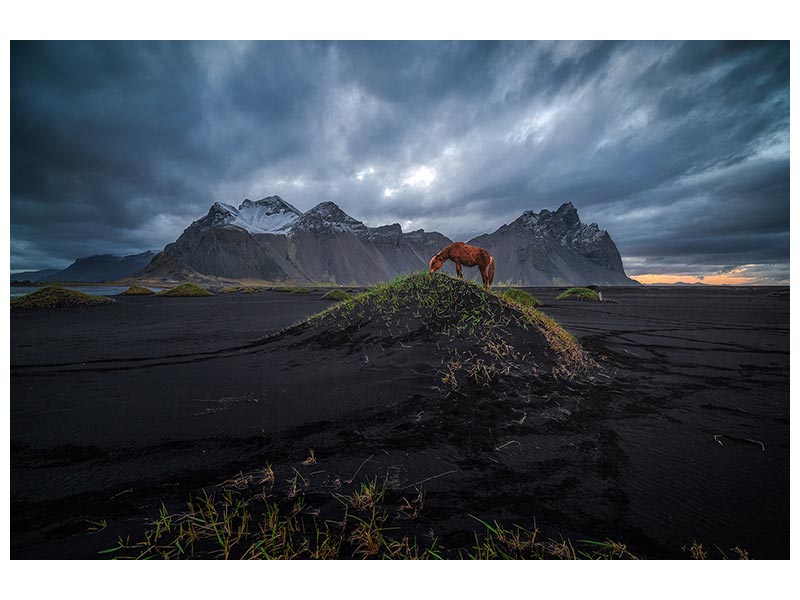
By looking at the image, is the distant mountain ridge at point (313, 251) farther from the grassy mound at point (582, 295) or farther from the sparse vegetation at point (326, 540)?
the sparse vegetation at point (326, 540)

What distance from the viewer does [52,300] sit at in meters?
14.1

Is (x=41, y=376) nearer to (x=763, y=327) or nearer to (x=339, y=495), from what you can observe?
(x=339, y=495)

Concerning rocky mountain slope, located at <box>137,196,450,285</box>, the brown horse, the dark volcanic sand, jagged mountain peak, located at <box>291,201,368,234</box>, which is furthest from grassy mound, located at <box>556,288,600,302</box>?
jagged mountain peak, located at <box>291,201,368,234</box>

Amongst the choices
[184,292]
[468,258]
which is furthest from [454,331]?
[184,292]

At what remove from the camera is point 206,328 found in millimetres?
9469

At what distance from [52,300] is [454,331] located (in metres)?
19.3

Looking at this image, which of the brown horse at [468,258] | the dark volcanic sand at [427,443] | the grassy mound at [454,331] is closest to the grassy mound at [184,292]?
the dark volcanic sand at [427,443]

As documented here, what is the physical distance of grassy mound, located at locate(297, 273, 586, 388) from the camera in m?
4.30

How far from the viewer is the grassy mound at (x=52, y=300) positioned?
524 inches

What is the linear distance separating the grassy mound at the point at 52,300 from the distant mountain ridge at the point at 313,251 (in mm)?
76097

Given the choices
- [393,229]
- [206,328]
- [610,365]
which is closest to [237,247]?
[393,229]

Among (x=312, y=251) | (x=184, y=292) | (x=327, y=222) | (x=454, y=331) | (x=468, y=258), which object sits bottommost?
(x=454, y=331)

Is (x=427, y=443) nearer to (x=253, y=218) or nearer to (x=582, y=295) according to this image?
(x=582, y=295)

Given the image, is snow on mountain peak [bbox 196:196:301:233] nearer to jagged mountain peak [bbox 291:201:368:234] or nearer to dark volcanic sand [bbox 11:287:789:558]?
jagged mountain peak [bbox 291:201:368:234]
